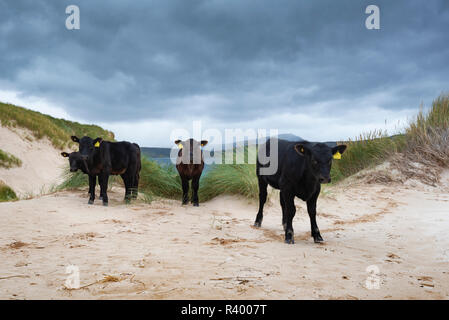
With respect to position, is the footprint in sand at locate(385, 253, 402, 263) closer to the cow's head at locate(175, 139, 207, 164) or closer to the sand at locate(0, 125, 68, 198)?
the cow's head at locate(175, 139, 207, 164)

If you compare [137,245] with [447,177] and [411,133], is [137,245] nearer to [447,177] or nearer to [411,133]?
[447,177]

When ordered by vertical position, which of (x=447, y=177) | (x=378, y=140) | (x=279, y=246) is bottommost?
(x=279, y=246)

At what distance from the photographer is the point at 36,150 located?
704 inches

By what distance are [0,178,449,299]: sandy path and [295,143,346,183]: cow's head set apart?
36.7 inches

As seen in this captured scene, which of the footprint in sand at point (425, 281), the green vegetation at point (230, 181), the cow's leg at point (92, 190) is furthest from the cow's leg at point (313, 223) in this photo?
the cow's leg at point (92, 190)

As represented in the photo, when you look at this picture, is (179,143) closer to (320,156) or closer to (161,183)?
(161,183)

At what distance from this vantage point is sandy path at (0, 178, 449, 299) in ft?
9.21

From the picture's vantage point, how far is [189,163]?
25.7ft

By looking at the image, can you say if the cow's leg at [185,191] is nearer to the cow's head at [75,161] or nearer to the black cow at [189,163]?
the black cow at [189,163]

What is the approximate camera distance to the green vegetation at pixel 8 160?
15176 mm

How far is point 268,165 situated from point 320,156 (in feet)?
4.57

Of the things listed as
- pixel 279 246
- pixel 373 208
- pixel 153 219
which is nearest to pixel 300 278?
pixel 279 246

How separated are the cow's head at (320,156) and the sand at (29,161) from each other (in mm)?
12822
